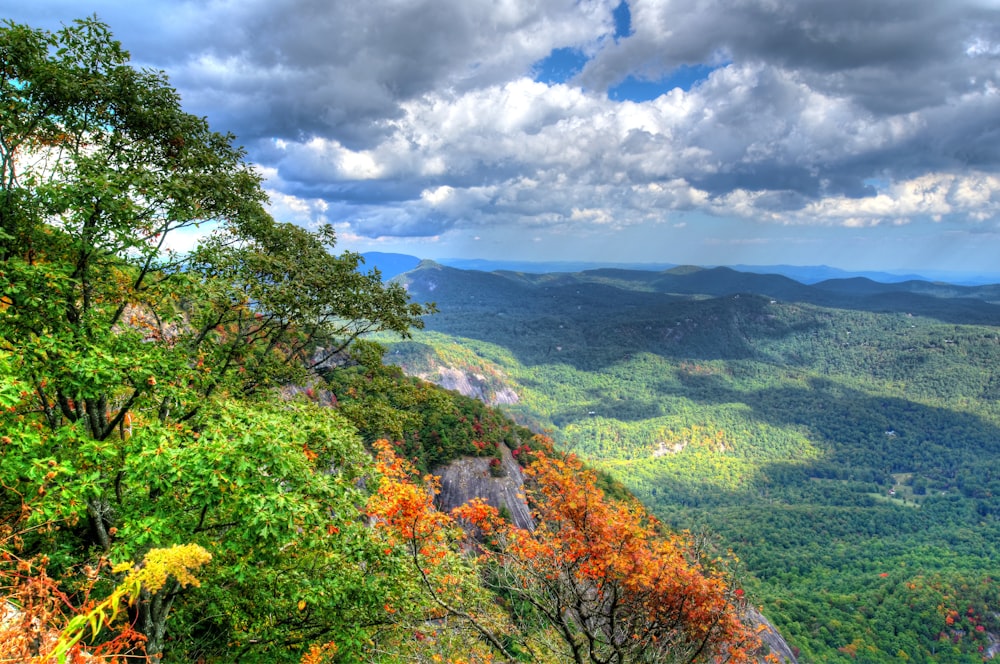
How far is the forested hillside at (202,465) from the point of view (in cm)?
716

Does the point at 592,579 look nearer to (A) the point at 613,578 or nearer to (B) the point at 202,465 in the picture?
(A) the point at 613,578

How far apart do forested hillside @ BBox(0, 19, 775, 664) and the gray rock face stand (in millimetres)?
31801

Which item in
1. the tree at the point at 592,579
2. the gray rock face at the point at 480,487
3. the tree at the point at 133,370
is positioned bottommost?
the gray rock face at the point at 480,487

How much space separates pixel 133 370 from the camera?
25.4ft

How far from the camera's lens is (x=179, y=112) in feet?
35.1

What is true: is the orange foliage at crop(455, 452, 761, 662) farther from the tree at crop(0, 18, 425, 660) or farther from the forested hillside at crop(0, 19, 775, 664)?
the tree at crop(0, 18, 425, 660)

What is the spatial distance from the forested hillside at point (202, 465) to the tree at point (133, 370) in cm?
6

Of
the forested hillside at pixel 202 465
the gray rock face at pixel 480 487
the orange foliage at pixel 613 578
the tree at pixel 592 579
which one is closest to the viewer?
the forested hillside at pixel 202 465

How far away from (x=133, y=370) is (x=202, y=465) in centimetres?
228

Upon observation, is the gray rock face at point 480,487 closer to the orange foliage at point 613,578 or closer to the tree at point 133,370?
the orange foliage at point 613,578

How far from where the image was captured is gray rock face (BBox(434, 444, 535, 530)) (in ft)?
151

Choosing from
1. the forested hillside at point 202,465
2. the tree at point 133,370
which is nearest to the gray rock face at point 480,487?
the forested hillside at point 202,465

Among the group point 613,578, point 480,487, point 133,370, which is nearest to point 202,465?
point 133,370

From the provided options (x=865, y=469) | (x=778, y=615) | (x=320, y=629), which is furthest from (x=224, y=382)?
(x=865, y=469)
